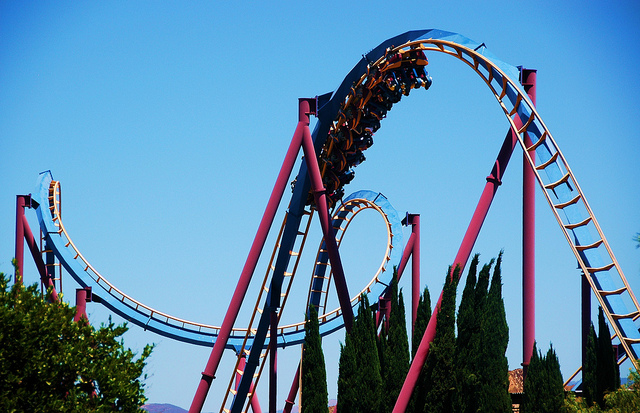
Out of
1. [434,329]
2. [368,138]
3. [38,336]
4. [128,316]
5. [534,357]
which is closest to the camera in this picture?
[38,336]

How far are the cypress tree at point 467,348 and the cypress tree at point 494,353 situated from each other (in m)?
0.14

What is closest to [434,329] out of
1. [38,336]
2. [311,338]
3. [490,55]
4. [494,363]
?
[494,363]

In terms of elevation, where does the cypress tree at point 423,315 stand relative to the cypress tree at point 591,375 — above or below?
above

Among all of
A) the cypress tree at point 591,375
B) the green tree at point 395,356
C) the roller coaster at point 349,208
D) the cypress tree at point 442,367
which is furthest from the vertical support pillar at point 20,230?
the cypress tree at point 591,375

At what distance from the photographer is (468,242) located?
46.5 ft

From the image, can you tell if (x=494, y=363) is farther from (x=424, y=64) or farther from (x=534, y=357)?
(x=424, y=64)

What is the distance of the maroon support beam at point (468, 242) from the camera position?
1396 centimetres

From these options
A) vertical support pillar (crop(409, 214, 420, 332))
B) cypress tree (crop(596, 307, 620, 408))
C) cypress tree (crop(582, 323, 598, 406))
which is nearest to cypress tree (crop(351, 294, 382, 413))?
cypress tree (crop(582, 323, 598, 406))

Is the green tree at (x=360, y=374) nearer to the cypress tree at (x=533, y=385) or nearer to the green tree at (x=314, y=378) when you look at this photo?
the green tree at (x=314, y=378)

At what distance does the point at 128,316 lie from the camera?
23344 mm

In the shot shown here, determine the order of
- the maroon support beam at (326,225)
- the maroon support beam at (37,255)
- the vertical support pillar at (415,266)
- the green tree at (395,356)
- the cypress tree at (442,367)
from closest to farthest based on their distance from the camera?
the cypress tree at (442,367), the green tree at (395,356), the maroon support beam at (326,225), the vertical support pillar at (415,266), the maroon support beam at (37,255)

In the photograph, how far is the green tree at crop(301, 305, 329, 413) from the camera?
50.2 feet

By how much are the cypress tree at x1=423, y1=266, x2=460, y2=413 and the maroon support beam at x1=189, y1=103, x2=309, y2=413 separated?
13.2ft

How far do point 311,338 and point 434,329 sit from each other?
250 centimetres
